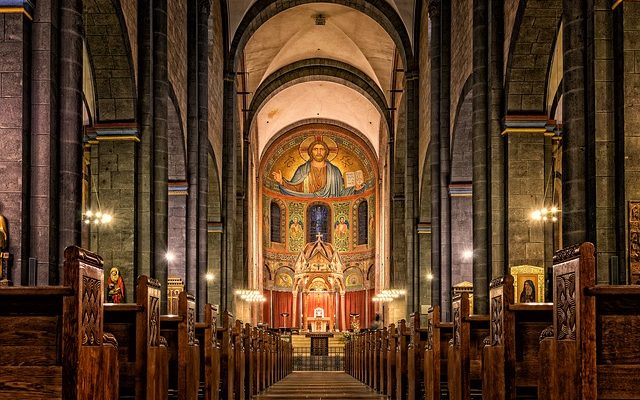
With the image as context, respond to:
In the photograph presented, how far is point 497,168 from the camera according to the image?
14305mm

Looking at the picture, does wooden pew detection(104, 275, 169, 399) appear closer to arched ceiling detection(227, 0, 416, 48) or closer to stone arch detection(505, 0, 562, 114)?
stone arch detection(505, 0, 562, 114)

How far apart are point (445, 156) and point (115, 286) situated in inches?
340

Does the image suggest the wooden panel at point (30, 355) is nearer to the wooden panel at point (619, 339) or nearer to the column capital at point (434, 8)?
the wooden panel at point (619, 339)

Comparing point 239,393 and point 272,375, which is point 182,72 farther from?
point 239,393

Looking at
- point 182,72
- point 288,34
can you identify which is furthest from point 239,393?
point 288,34

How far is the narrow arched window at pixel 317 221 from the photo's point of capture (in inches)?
1732

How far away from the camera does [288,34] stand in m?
30.6

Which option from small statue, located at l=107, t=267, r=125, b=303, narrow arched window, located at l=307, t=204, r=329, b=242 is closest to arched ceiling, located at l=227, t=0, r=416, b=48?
small statue, located at l=107, t=267, r=125, b=303

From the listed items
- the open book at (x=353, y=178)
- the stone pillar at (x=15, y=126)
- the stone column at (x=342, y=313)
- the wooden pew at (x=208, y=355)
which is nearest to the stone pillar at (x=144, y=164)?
the wooden pew at (x=208, y=355)

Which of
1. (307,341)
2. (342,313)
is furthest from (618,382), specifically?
(342,313)

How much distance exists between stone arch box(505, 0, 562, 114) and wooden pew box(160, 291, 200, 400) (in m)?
7.71

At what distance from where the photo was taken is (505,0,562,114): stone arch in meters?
13.0

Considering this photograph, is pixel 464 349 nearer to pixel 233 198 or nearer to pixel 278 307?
pixel 233 198

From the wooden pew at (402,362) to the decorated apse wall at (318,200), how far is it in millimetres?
28668
